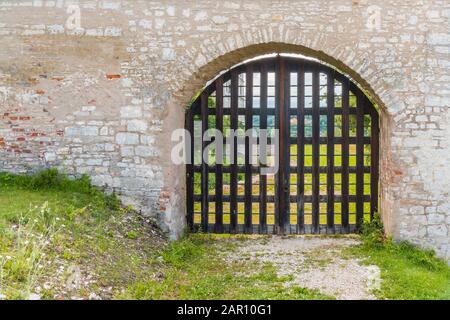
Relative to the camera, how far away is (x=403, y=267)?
20.2 ft

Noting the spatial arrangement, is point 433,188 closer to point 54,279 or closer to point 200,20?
point 200,20

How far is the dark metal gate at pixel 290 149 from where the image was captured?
7.77 m

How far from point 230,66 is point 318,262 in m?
2.96

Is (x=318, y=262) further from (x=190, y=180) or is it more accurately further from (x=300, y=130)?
(x=190, y=180)

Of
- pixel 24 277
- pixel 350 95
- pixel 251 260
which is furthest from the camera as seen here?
pixel 350 95

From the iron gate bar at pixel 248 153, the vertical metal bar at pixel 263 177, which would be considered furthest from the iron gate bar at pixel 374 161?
the iron gate bar at pixel 248 153

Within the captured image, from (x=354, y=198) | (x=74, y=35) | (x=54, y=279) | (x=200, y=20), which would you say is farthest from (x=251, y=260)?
(x=74, y=35)

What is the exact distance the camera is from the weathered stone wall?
6.73 metres

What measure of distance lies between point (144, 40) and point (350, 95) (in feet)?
10.5

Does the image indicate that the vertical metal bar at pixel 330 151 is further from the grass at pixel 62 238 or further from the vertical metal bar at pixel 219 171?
the grass at pixel 62 238

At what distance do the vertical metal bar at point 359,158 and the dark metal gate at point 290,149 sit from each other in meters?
0.01

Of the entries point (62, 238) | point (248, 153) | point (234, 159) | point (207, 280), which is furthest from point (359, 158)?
point (62, 238)

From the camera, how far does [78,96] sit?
6.99 m

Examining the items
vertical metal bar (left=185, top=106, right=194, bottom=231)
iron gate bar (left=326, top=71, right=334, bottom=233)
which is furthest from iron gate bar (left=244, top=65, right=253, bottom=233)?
iron gate bar (left=326, top=71, right=334, bottom=233)
